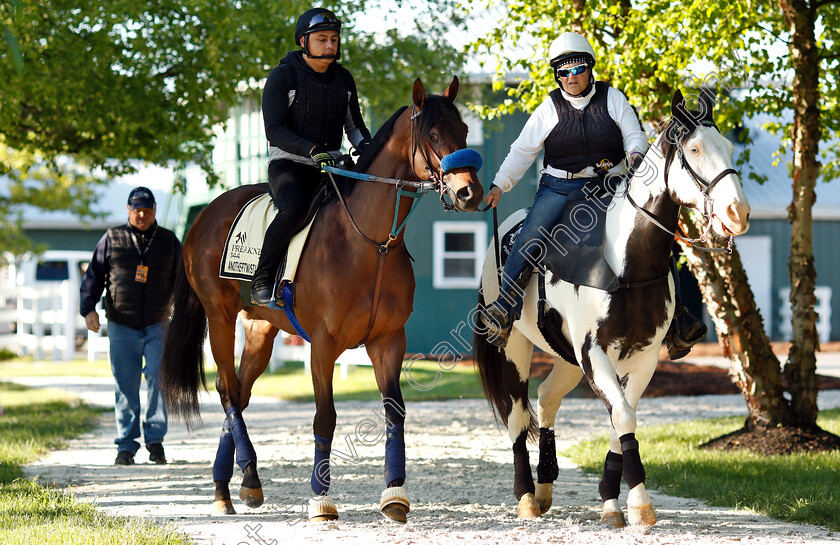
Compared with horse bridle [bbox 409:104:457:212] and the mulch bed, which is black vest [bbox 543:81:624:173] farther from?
the mulch bed

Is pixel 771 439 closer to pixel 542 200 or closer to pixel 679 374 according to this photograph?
pixel 542 200

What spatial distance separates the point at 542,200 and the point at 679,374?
452 inches

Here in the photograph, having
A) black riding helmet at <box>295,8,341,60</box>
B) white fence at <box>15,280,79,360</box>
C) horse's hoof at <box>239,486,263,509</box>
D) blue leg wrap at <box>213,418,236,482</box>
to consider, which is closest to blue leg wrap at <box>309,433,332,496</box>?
horse's hoof at <box>239,486,263,509</box>

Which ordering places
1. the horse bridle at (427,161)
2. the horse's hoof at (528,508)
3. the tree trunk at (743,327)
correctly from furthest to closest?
1. the tree trunk at (743,327)
2. the horse's hoof at (528,508)
3. the horse bridle at (427,161)

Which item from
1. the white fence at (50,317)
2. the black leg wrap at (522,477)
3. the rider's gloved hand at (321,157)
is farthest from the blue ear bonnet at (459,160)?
the white fence at (50,317)

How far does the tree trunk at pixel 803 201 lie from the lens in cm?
834

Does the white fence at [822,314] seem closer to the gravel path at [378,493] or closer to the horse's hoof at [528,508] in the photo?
the gravel path at [378,493]

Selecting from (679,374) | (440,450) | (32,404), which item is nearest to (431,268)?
(679,374)

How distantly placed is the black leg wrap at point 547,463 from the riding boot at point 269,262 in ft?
6.85

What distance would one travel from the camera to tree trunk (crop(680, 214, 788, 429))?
8.55m

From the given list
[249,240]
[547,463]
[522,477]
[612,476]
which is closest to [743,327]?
[547,463]

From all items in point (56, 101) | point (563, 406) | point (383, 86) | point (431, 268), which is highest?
point (383, 86)

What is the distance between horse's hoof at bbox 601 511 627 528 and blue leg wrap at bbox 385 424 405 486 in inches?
49.0

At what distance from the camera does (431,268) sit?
22547 millimetres
